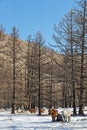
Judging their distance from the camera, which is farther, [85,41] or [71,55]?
[71,55]

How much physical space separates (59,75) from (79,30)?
16.7 feet

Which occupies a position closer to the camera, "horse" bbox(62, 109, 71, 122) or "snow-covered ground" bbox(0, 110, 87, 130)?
"snow-covered ground" bbox(0, 110, 87, 130)

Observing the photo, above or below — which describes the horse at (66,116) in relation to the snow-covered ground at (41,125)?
above

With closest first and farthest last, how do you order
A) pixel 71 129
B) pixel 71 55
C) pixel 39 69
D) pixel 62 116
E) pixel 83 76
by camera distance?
pixel 71 129
pixel 62 116
pixel 83 76
pixel 71 55
pixel 39 69

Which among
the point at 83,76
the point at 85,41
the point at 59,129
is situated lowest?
the point at 59,129

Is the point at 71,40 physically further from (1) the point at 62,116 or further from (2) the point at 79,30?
(1) the point at 62,116

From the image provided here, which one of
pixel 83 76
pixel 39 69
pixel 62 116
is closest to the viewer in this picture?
pixel 62 116

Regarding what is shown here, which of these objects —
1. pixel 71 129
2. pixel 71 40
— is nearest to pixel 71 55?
pixel 71 40

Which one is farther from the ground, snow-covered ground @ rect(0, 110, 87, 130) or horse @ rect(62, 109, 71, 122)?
horse @ rect(62, 109, 71, 122)

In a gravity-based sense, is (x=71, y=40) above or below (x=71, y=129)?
above

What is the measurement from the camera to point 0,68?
51.6 metres

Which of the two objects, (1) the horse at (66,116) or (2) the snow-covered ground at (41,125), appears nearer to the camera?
(2) the snow-covered ground at (41,125)

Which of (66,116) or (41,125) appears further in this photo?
(66,116)

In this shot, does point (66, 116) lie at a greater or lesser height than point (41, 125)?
greater
